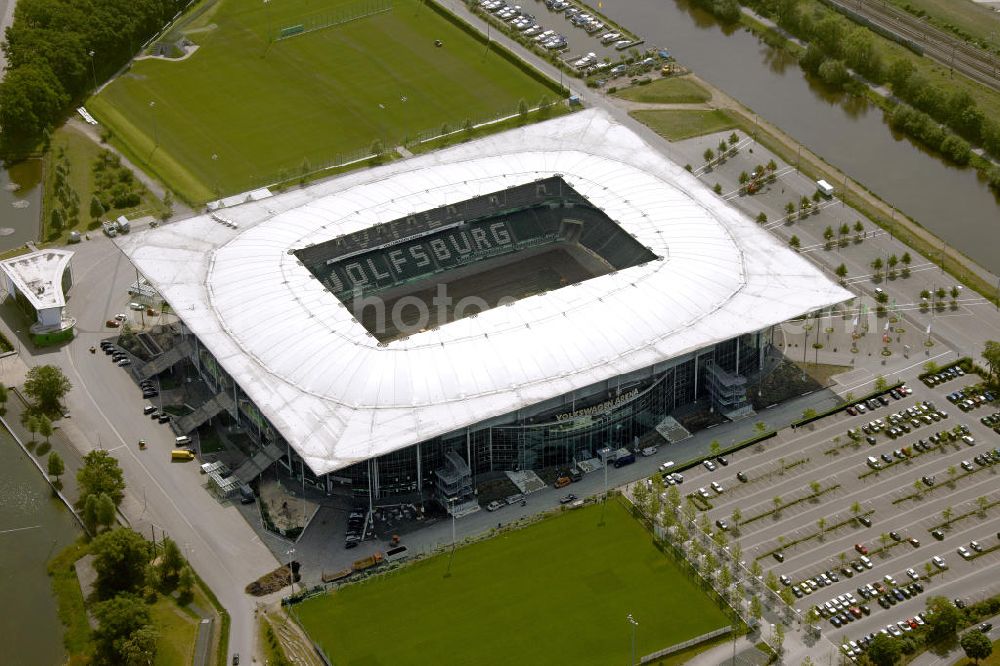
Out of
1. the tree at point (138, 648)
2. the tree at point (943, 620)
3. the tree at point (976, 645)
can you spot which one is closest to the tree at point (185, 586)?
the tree at point (138, 648)

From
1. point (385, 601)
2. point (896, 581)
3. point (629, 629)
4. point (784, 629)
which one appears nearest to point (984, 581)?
point (896, 581)

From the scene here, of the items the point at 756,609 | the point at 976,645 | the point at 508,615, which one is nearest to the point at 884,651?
the point at 976,645

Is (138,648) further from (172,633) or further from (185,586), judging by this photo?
(185,586)

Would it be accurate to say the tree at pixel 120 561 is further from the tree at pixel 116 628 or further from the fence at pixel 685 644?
the fence at pixel 685 644

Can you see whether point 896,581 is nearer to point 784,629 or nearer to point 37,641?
point 784,629
